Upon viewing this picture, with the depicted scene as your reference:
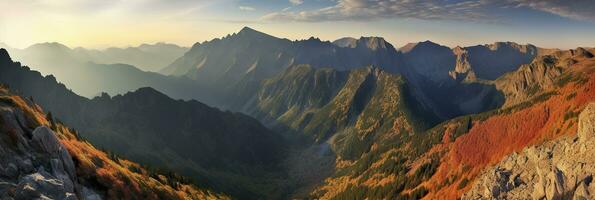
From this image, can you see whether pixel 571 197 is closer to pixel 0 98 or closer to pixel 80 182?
pixel 80 182

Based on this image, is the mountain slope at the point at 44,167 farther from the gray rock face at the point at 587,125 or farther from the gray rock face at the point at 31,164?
the gray rock face at the point at 587,125

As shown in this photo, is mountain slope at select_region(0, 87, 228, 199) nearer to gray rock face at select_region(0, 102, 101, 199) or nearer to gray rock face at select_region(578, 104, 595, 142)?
gray rock face at select_region(0, 102, 101, 199)

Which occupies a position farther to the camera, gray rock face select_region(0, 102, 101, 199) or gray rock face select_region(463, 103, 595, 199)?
gray rock face select_region(463, 103, 595, 199)

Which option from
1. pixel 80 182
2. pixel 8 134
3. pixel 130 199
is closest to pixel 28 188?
pixel 8 134

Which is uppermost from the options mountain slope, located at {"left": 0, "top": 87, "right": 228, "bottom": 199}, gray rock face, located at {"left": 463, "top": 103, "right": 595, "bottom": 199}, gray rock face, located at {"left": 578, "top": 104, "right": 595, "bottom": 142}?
mountain slope, located at {"left": 0, "top": 87, "right": 228, "bottom": 199}

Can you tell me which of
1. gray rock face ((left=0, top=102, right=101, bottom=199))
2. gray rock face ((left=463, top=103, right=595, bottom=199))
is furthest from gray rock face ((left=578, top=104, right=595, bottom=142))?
gray rock face ((left=0, top=102, right=101, bottom=199))
